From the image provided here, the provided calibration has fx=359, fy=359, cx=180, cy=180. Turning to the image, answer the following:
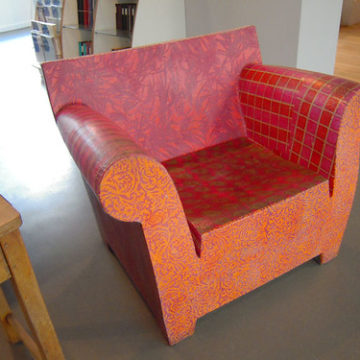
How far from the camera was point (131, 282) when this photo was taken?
143cm

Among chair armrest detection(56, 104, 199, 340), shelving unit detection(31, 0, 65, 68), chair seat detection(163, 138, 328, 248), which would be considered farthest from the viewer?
shelving unit detection(31, 0, 65, 68)

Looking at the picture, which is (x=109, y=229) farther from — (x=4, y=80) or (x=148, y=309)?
(x=4, y=80)

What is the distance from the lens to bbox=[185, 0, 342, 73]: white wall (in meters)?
2.22

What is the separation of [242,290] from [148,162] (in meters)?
0.62

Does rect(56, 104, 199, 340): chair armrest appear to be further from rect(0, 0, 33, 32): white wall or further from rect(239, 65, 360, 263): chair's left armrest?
rect(0, 0, 33, 32): white wall

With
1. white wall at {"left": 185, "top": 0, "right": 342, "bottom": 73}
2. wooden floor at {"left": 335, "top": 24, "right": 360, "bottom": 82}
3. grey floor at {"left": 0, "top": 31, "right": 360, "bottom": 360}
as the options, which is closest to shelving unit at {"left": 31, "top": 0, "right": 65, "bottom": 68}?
white wall at {"left": 185, "top": 0, "right": 342, "bottom": 73}

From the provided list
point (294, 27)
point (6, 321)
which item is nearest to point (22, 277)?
point (6, 321)

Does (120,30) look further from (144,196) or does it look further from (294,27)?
(144,196)

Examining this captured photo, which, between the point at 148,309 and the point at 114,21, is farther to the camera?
the point at 114,21

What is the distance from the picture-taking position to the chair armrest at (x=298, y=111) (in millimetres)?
1147

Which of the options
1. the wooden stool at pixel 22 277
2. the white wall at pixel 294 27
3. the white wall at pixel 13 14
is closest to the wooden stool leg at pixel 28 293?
the wooden stool at pixel 22 277

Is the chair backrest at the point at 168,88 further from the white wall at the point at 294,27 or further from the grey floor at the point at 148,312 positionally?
the white wall at the point at 294,27

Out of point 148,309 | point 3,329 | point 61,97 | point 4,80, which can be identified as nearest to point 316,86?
point 61,97

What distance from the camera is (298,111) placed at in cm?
126
